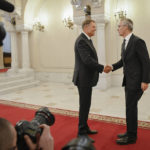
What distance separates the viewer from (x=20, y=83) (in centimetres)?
728

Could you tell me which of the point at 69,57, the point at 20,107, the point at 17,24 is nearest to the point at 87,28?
the point at 20,107

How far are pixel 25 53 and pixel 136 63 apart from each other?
6.62m

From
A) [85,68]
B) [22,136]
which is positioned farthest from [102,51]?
[22,136]

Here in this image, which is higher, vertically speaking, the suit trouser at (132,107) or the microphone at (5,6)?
the microphone at (5,6)

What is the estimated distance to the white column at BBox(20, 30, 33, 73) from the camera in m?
8.21

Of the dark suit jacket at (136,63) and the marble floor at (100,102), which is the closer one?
the dark suit jacket at (136,63)

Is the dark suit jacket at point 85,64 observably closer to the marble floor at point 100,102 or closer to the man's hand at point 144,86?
the man's hand at point 144,86

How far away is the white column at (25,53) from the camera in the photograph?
26.9 feet

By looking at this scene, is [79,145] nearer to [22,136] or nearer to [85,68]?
[22,136]

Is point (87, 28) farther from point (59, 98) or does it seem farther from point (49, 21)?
point (49, 21)

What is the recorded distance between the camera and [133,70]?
2412 millimetres

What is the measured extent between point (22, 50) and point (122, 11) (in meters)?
4.46

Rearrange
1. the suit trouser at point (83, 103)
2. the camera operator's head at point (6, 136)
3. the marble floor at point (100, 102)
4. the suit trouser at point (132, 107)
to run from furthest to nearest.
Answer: the marble floor at point (100, 102), the suit trouser at point (83, 103), the suit trouser at point (132, 107), the camera operator's head at point (6, 136)

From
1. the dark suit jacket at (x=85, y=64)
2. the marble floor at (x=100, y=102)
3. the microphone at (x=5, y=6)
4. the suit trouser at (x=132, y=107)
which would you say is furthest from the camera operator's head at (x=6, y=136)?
the marble floor at (x=100, y=102)
